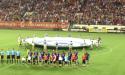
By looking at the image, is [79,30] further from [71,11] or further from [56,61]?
[56,61]

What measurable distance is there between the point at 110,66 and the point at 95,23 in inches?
1180

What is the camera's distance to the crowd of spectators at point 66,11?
59688mm

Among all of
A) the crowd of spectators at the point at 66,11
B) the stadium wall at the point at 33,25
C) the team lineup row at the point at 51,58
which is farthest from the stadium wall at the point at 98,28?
the team lineup row at the point at 51,58

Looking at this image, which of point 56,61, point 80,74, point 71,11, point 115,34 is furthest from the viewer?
point 71,11

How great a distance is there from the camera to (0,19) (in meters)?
64.4

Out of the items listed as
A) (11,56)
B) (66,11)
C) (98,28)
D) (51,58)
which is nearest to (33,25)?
(66,11)

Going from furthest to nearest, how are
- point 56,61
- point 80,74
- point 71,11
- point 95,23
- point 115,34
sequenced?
point 71,11
point 95,23
point 115,34
point 56,61
point 80,74

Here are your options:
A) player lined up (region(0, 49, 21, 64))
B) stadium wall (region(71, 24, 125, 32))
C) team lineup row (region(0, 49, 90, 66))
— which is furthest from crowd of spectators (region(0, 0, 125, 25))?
team lineup row (region(0, 49, 90, 66))

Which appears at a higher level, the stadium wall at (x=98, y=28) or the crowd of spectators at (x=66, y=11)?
the crowd of spectators at (x=66, y=11)

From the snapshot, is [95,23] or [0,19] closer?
[95,23]

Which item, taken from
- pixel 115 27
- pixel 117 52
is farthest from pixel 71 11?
pixel 117 52

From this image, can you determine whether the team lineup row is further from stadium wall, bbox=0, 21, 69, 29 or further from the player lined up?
stadium wall, bbox=0, 21, 69, 29

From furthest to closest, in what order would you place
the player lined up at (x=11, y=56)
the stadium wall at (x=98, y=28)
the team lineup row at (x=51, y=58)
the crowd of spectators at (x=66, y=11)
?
the crowd of spectators at (x=66, y=11) < the stadium wall at (x=98, y=28) < the player lined up at (x=11, y=56) < the team lineup row at (x=51, y=58)

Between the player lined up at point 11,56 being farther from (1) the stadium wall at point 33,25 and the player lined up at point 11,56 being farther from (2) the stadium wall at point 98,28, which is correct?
(1) the stadium wall at point 33,25
